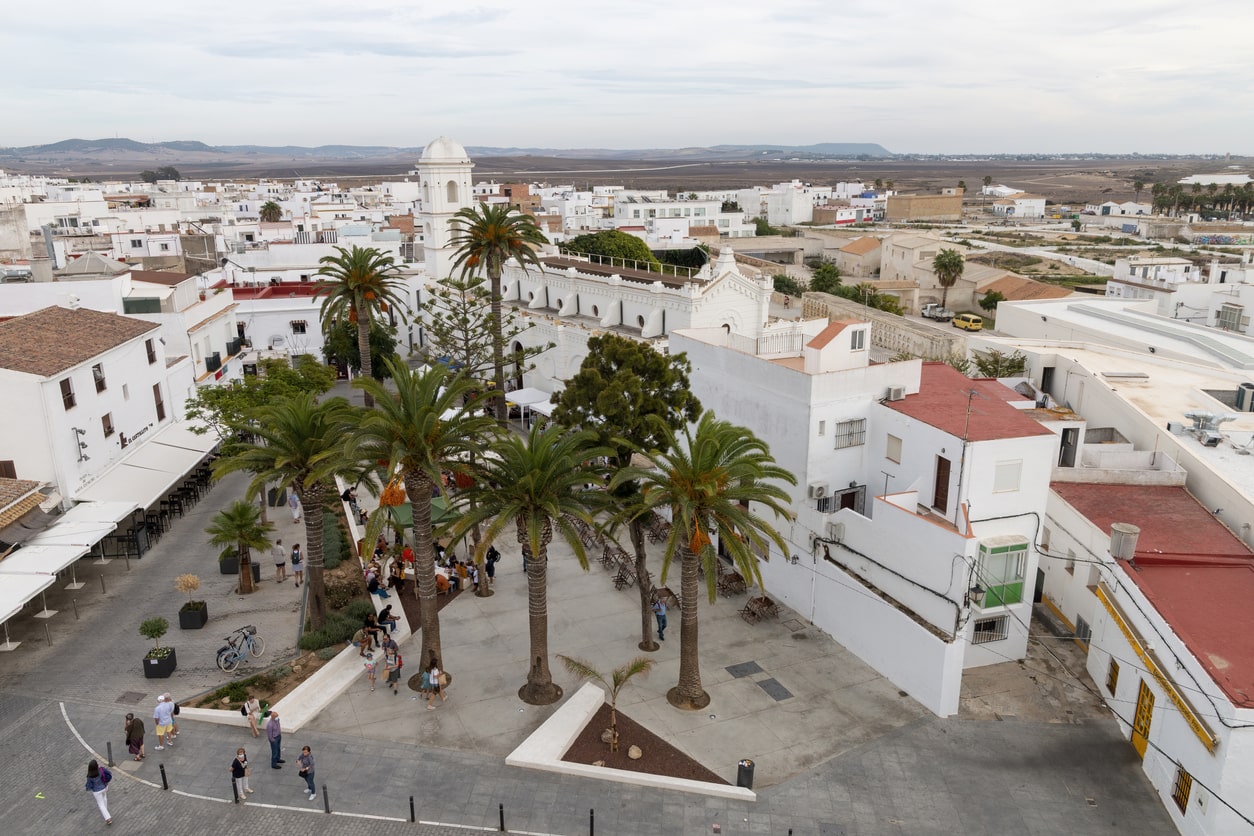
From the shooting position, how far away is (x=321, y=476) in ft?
64.4

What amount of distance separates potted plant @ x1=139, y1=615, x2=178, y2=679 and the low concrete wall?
29.8 feet

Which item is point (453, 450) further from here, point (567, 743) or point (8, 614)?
point (8, 614)

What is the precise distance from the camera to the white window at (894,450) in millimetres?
24616

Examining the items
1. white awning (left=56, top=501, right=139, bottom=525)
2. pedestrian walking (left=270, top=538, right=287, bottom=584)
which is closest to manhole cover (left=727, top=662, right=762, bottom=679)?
pedestrian walking (left=270, top=538, right=287, bottom=584)

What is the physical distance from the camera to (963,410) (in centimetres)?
2436

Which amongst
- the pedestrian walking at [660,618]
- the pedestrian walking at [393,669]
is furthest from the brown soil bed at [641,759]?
the pedestrian walking at [393,669]

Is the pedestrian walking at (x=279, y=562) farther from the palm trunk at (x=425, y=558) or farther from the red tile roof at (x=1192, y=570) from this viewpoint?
the red tile roof at (x=1192, y=570)

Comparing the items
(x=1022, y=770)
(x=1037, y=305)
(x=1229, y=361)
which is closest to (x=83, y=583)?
(x=1022, y=770)

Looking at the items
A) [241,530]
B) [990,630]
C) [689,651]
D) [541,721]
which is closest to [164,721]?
[241,530]

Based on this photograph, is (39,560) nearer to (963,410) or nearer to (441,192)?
(963,410)

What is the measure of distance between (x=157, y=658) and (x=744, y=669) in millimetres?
14480

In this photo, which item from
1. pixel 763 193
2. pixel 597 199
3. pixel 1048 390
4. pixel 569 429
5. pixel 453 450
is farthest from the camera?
pixel 763 193

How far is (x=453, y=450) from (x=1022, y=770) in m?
14.2

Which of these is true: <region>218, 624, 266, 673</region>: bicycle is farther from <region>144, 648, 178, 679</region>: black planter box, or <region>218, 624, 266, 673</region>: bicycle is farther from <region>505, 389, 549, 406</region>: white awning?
<region>505, 389, 549, 406</region>: white awning
